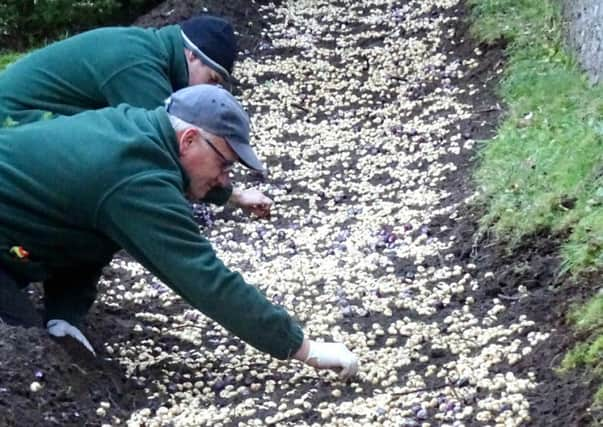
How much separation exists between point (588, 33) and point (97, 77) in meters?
3.07

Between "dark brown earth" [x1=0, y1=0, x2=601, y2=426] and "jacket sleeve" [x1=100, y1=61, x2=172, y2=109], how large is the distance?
3.06 ft

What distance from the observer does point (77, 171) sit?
339 centimetres

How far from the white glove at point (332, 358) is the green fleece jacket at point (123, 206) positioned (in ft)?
0.35

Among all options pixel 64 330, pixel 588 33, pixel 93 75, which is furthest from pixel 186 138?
pixel 588 33

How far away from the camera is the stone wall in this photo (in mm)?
5922

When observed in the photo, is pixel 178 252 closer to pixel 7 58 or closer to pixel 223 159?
pixel 223 159

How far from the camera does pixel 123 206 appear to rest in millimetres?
3326

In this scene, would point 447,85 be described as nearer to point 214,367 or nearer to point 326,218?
point 326,218

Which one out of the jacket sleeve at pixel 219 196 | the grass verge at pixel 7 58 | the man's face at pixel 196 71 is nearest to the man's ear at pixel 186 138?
the jacket sleeve at pixel 219 196

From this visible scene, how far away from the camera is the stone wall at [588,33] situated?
592 cm

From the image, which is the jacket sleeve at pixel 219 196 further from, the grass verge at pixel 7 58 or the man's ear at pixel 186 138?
the grass verge at pixel 7 58

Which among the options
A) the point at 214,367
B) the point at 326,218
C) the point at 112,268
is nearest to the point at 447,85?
the point at 326,218

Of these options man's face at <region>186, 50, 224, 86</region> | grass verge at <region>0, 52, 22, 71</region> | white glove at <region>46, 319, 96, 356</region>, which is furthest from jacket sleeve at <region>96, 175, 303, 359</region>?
grass verge at <region>0, 52, 22, 71</region>

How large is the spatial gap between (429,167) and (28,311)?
2.91m
